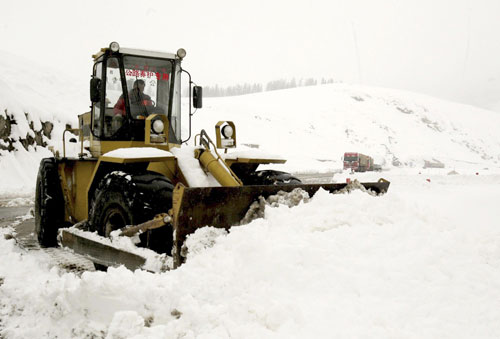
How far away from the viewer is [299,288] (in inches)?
121

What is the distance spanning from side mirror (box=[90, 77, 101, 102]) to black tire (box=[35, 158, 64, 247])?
1.56 m

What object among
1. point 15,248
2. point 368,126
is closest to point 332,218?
point 15,248

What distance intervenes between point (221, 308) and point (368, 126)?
70111 millimetres

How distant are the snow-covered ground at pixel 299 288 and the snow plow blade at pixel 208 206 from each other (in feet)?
0.49

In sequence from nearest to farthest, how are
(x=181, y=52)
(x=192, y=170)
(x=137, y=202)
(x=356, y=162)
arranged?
(x=137, y=202) < (x=192, y=170) < (x=181, y=52) < (x=356, y=162)

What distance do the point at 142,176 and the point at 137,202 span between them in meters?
0.32

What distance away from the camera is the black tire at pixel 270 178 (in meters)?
5.88

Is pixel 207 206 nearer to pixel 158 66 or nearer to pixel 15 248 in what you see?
pixel 158 66

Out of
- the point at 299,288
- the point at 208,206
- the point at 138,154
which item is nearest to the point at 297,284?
the point at 299,288

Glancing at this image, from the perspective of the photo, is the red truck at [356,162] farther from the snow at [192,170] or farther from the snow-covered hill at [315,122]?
the snow at [192,170]

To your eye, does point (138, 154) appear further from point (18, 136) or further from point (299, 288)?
point (18, 136)

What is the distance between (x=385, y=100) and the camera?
87062 millimetres

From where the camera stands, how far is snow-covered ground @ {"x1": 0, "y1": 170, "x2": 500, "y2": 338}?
271 cm

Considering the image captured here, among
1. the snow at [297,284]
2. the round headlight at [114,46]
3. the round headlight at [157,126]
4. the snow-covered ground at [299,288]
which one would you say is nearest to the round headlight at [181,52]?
the round headlight at [114,46]
